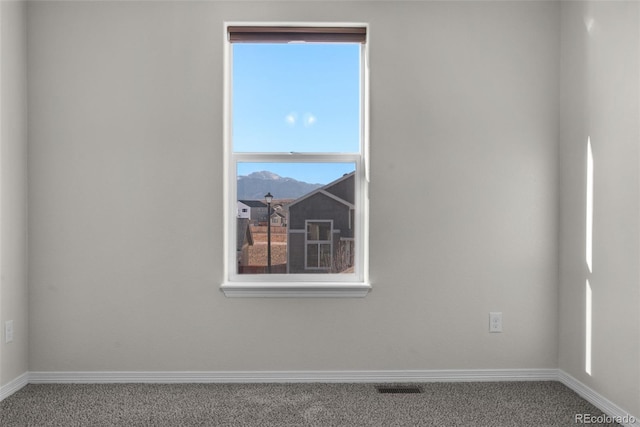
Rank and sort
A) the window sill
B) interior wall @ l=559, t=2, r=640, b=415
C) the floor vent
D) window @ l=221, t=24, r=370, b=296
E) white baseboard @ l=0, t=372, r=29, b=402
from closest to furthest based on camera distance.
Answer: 1. interior wall @ l=559, t=2, r=640, b=415
2. white baseboard @ l=0, t=372, r=29, b=402
3. the floor vent
4. the window sill
5. window @ l=221, t=24, r=370, b=296

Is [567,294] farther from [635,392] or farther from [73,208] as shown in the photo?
[73,208]

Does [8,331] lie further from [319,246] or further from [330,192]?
[330,192]

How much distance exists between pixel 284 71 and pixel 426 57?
35.9 inches

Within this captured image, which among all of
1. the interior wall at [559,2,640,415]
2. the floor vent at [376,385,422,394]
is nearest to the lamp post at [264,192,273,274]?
the floor vent at [376,385,422,394]

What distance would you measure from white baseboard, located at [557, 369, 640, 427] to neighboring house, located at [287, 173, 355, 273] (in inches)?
59.2

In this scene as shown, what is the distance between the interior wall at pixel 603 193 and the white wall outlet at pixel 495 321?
0.39 meters

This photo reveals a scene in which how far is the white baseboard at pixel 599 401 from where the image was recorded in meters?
2.32

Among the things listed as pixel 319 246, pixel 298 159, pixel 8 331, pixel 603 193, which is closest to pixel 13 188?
pixel 8 331

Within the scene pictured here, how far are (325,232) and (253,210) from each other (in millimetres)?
497

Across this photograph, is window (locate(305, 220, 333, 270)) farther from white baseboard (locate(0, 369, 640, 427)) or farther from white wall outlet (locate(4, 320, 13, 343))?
white wall outlet (locate(4, 320, 13, 343))

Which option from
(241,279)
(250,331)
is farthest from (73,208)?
(250,331)

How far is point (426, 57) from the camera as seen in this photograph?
9.53ft

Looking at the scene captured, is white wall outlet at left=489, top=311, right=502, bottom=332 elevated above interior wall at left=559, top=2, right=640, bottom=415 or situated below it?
below

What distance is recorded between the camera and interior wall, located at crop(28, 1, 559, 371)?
9.39 feet
